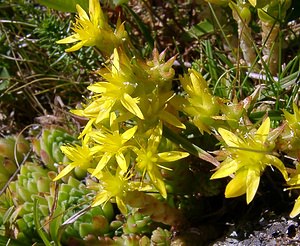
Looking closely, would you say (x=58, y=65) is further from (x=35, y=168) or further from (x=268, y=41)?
(x=268, y=41)

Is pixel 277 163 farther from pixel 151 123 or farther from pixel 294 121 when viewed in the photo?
pixel 151 123

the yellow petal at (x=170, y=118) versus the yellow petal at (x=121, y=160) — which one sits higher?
the yellow petal at (x=170, y=118)

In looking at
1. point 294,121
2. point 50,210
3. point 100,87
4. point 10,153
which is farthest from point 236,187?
point 10,153

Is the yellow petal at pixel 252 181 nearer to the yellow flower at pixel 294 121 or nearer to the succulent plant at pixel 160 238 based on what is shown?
the yellow flower at pixel 294 121

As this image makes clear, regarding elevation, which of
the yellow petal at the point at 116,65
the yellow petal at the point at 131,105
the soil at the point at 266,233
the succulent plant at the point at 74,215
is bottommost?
the soil at the point at 266,233

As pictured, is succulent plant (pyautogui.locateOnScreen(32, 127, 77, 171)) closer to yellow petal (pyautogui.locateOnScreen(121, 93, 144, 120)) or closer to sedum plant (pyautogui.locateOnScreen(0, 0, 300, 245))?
sedum plant (pyautogui.locateOnScreen(0, 0, 300, 245))

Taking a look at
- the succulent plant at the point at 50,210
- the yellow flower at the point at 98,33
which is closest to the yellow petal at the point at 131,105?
the yellow flower at the point at 98,33
